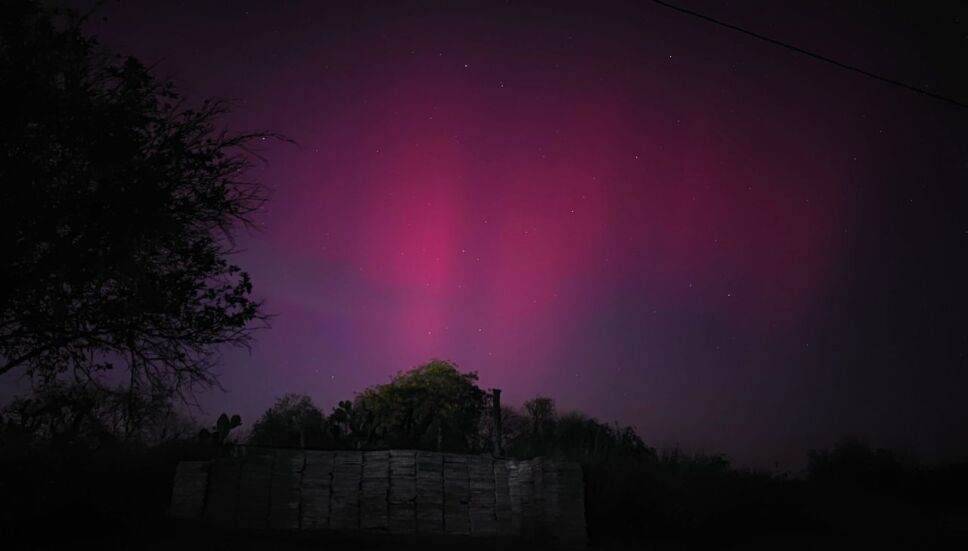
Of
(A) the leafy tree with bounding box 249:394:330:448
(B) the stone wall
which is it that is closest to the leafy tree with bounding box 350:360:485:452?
(A) the leafy tree with bounding box 249:394:330:448

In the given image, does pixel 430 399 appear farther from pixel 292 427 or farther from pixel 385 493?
pixel 385 493

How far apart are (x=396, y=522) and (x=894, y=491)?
92.5 feet

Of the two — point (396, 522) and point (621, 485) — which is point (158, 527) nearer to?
point (396, 522)

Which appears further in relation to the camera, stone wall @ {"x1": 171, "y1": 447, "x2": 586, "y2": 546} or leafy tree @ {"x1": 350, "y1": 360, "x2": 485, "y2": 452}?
leafy tree @ {"x1": 350, "y1": 360, "x2": 485, "y2": 452}

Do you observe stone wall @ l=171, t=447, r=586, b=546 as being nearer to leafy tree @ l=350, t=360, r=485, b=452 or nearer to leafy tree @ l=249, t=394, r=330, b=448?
leafy tree @ l=249, t=394, r=330, b=448

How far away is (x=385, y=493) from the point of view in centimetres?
2148

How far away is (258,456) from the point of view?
21.3 metres

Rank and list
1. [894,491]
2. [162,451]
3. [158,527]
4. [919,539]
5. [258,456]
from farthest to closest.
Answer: [894,491] < [919,539] < [162,451] < [258,456] < [158,527]

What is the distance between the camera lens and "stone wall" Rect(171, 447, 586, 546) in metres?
20.6

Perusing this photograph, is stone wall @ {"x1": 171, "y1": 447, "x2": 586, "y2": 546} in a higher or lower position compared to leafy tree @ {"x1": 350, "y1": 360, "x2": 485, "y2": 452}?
lower

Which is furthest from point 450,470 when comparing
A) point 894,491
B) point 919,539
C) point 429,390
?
point 429,390

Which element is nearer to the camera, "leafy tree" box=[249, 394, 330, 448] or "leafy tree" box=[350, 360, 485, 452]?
"leafy tree" box=[249, 394, 330, 448]

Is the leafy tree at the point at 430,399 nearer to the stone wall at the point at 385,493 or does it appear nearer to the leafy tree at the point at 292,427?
the leafy tree at the point at 292,427

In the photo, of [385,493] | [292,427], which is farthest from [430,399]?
[385,493]
